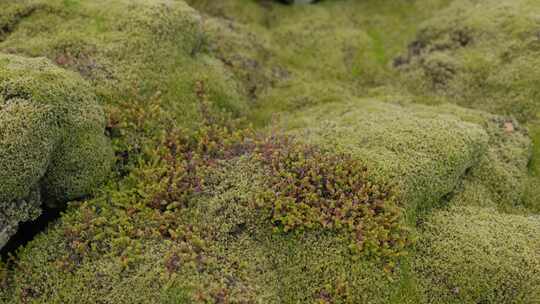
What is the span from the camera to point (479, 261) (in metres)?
7.08

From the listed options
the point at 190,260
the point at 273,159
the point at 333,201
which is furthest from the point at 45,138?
the point at 333,201

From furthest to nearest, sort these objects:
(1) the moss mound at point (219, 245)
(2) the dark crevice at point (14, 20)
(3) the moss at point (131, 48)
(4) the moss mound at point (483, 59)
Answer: (4) the moss mound at point (483, 59) → (2) the dark crevice at point (14, 20) → (3) the moss at point (131, 48) → (1) the moss mound at point (219, 245)

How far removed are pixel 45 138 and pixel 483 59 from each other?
32.5 ft

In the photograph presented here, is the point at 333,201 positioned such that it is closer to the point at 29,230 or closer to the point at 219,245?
the point at 219,245

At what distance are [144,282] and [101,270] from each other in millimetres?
754

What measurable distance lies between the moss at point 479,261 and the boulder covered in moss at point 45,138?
18.4ft

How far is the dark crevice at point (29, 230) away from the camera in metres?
7.39

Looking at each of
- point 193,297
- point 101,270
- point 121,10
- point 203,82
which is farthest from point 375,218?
point 121,10

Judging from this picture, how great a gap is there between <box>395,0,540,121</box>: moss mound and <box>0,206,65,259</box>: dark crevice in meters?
8.64

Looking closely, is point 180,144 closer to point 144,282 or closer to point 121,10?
point 144,282

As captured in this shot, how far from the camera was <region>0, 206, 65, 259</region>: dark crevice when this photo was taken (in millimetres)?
7387

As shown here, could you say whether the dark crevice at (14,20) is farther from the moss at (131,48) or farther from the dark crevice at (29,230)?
the dark crevice at (29,230)

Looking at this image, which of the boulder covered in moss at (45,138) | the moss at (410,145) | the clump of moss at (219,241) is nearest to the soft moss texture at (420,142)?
the moss at (410,145)

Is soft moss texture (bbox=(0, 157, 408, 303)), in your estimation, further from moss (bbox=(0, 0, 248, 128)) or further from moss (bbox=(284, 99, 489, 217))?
moss (bbox=(0, 0, 248, 128))
